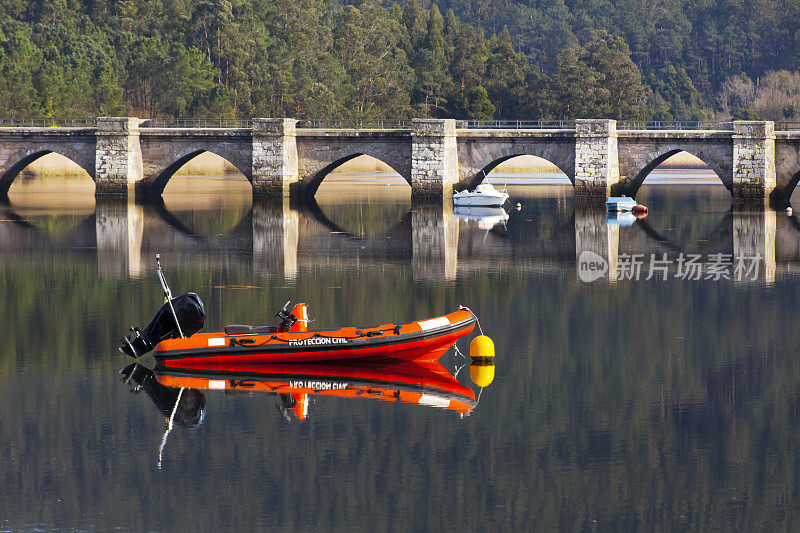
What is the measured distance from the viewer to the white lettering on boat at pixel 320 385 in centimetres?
2344

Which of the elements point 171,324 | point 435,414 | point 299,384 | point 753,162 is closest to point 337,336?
point 299,384

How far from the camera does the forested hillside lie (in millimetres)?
106625

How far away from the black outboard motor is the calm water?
94 cm

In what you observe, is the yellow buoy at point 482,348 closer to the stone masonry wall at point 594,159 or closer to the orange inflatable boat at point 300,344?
the orange inflatable boat at point 300,344

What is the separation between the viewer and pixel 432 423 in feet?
68.4

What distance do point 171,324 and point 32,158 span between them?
53.8 m

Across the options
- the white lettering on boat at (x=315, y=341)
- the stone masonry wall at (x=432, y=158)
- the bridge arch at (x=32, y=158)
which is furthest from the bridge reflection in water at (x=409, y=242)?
the white lettering on boat at (x=315, y=341)

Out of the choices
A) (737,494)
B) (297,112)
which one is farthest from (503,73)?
(737,494)

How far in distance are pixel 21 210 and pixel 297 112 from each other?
4961 cm

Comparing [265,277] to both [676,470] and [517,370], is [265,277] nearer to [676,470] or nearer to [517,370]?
[517,370]

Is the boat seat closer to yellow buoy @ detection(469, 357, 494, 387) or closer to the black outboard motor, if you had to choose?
the black outboard motor

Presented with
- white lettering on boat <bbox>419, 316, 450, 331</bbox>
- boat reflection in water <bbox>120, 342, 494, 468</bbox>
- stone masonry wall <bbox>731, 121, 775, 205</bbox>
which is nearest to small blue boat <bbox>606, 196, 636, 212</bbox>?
stone masonry wall <bbox>731, 121, 775, 205</bbox>

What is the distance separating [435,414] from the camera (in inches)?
845

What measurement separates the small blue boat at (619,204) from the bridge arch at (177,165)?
74.1ft
